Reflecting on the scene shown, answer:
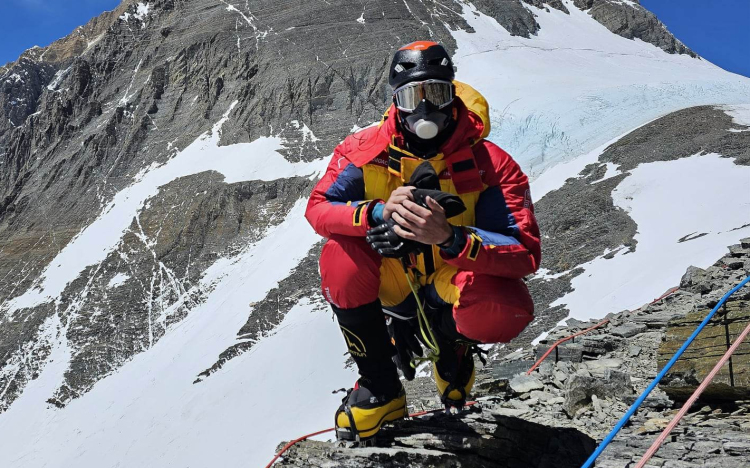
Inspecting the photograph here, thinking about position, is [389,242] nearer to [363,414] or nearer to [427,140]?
[427,140]

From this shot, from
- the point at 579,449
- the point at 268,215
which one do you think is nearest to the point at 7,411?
the point at 268,215

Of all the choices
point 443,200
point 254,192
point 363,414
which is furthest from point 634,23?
point 443,200

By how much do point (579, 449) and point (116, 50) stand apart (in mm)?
68754

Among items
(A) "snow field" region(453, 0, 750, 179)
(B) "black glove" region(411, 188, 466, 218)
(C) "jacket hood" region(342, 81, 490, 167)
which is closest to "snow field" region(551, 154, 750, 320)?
(A) "snow field" region(453, 0, 750, 179)

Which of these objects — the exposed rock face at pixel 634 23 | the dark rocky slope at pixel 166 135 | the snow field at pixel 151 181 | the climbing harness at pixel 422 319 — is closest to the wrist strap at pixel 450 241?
the climbing harness at pixel 422 319

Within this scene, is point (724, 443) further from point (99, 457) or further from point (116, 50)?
point (116, 50)

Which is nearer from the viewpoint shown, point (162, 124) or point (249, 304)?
point (249, 304)

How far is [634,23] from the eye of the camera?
217 feet

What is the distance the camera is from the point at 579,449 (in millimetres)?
3752

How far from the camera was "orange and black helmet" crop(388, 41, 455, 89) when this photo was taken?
368cm

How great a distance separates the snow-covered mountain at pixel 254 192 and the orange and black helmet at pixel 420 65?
35.4ft

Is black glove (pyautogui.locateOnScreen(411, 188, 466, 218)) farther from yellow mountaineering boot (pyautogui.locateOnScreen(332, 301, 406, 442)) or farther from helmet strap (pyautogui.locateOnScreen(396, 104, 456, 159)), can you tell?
yellow mountaineering boot (pyautogui.locateOnScreen(332, 301, 406, 442))

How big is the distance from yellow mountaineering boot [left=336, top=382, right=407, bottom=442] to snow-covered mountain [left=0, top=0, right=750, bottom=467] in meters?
10.2

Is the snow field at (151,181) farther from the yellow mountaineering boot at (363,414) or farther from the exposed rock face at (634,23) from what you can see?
the exposed rock face at (634,23)
